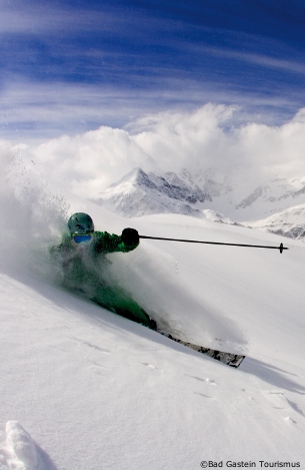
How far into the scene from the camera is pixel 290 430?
321cm

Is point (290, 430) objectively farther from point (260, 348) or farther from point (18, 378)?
point (260, 348)

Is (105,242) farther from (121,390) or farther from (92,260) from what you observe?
(121,390)

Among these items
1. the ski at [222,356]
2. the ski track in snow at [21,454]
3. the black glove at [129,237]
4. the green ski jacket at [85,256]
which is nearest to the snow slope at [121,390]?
the ski track in snow at [21,454]

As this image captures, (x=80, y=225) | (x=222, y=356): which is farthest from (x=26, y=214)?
(x=222, y=356)

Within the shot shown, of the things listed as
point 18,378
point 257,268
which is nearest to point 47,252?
point 18,378

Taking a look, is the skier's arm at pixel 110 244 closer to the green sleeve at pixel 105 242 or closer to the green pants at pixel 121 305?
the green sleeve at pixel 105 242

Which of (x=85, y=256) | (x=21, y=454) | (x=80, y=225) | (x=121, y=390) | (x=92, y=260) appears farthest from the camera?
(x=92, y=260)

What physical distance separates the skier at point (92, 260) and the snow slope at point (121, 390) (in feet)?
1.27

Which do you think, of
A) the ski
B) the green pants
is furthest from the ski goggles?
the ski

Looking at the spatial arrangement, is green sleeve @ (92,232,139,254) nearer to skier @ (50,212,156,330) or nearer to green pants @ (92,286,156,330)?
skier @ (50,212,156,330)

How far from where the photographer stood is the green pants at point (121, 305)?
22.5ft

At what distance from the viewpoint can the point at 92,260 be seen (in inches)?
289

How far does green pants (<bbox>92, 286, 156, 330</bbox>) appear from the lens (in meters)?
6.86

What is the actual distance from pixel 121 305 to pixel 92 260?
1.07m
